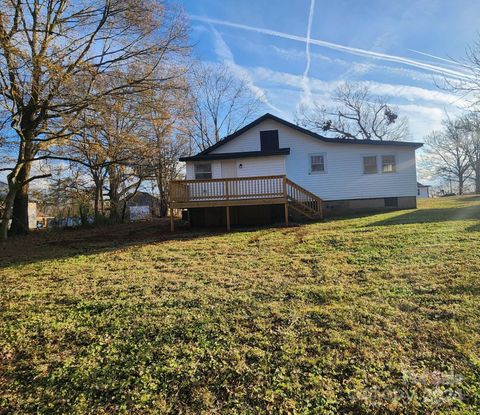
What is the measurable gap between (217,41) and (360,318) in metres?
14.7

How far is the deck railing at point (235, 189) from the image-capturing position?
1271 centimetres

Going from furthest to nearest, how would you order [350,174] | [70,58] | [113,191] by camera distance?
[113,191], [350,174], [70,58]

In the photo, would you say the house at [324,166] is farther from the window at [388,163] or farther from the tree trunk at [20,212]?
the tree trunk at [20,212]

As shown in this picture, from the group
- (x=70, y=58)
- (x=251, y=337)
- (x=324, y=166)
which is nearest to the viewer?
(x=251, y=337)

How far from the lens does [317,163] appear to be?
15758 millimetres

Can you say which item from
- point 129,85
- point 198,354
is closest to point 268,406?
point 198,354

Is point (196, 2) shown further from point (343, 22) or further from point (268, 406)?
point (268, 406)

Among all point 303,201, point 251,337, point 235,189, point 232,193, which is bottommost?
point 251,337

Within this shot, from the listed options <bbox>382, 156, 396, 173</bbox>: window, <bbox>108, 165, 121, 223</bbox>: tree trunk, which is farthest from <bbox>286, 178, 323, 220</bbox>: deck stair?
<bbox>108, 165, 121, 223</bbox>: tree trunk

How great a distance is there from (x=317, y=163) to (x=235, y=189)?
5254 mm

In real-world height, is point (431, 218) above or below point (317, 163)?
below

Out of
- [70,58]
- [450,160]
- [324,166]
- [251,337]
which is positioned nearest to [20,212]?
[70,58]

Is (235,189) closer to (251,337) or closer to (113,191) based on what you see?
(251,337)

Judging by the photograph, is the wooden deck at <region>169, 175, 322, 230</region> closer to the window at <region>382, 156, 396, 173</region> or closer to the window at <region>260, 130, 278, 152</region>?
the window at <region>260, 130, 278, 152</region>
